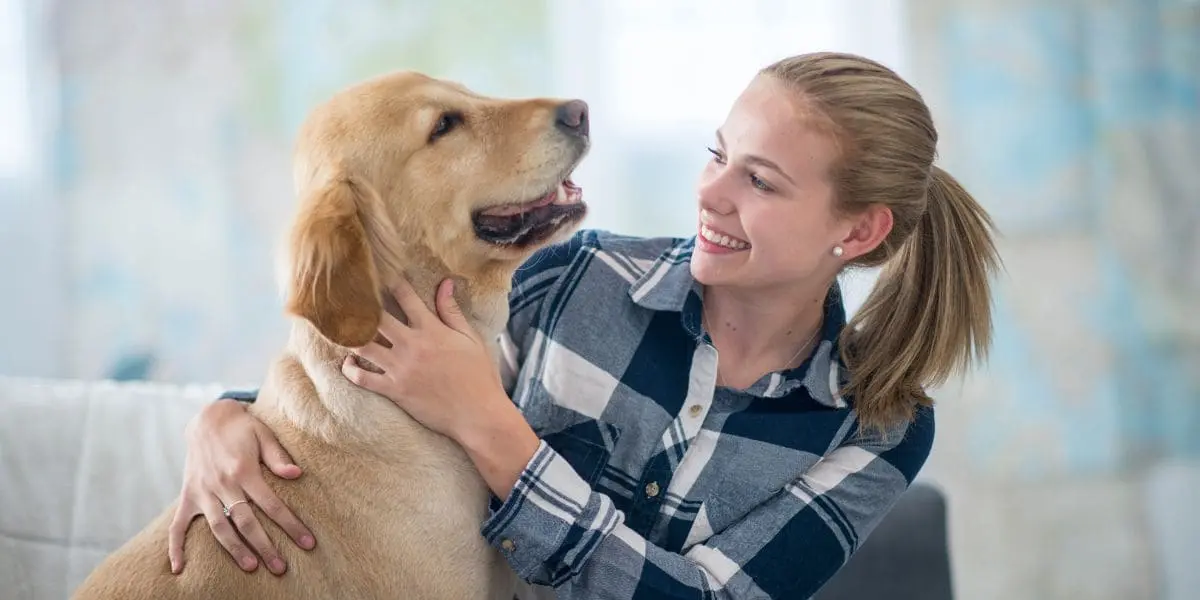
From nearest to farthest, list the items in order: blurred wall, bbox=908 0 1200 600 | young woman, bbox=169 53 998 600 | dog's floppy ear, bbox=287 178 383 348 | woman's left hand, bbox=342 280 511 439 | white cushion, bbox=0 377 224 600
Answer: dog's floppy ear, bbox=287 178 383 348 → woman's left hand, bbox=342 280 511 439 → young woman, bbox=169 53 998 600 → white cushion, bbox=0 377 224 600 → blurred wall, bbox=908 0 1200 600

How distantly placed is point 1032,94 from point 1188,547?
48.0 inches

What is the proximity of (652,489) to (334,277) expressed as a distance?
616 millimetres

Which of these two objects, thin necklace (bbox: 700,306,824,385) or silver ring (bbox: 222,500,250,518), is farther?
thin necklace (bbox: 700,306,824,385)

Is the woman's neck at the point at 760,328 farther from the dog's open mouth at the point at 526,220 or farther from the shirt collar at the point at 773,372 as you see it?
the dog's open mouth at the point at 526,220

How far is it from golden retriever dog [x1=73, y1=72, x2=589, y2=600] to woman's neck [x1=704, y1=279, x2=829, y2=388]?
39 cm

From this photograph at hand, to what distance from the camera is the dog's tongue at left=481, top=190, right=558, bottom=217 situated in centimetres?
140

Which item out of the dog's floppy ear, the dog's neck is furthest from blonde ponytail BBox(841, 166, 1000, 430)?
the dog's floppy ear

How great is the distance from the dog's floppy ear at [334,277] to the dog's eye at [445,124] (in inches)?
7.2

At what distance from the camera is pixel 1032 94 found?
2711 mm

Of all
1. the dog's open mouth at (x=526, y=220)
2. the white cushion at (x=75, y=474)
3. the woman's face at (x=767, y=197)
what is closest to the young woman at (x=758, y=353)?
the woman's face at (x=767, y=197)

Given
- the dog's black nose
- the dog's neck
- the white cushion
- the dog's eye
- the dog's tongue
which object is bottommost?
the white cushion

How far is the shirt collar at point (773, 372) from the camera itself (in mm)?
1622

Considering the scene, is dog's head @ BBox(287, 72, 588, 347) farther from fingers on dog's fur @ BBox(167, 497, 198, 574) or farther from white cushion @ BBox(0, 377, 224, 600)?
white cushion @ BBox(0, 377, 224, 600)

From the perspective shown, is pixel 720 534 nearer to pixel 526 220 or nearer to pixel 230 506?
pixel 526 220
